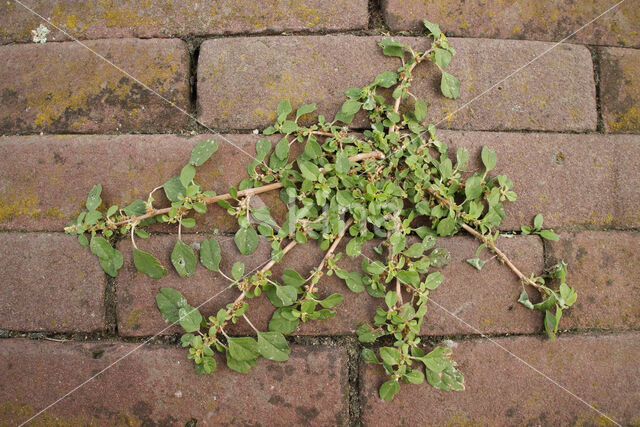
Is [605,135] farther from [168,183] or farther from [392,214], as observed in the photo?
[168,183]

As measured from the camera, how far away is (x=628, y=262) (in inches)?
55.4

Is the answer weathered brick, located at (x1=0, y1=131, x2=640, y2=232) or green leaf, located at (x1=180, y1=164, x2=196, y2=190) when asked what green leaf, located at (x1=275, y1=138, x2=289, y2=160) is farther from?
green leaf, located at (x1=180, y1=164, x2=196, y2=190)

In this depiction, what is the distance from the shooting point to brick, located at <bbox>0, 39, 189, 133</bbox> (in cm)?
143

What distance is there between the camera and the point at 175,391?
130 cm

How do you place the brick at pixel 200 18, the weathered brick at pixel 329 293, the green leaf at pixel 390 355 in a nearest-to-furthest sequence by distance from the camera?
the green leaf at pixel 390 355
the weathered brick at pixel 329 293
the brick at pixel 200 18

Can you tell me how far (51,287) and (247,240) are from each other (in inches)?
26.0

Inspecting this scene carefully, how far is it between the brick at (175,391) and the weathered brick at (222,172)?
17.5 inches

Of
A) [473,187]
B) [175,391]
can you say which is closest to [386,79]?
[473,187]

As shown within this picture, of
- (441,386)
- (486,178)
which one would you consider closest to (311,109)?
(486,178)

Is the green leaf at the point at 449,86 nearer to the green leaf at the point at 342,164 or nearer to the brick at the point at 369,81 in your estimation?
the brick at the point at 369,81

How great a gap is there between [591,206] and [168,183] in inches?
55.3

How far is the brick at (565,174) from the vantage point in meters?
1.41

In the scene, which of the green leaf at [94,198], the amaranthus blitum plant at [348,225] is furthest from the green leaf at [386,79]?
the green leaf at [94,198]

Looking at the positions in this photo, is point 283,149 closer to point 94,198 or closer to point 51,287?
point 94,198
